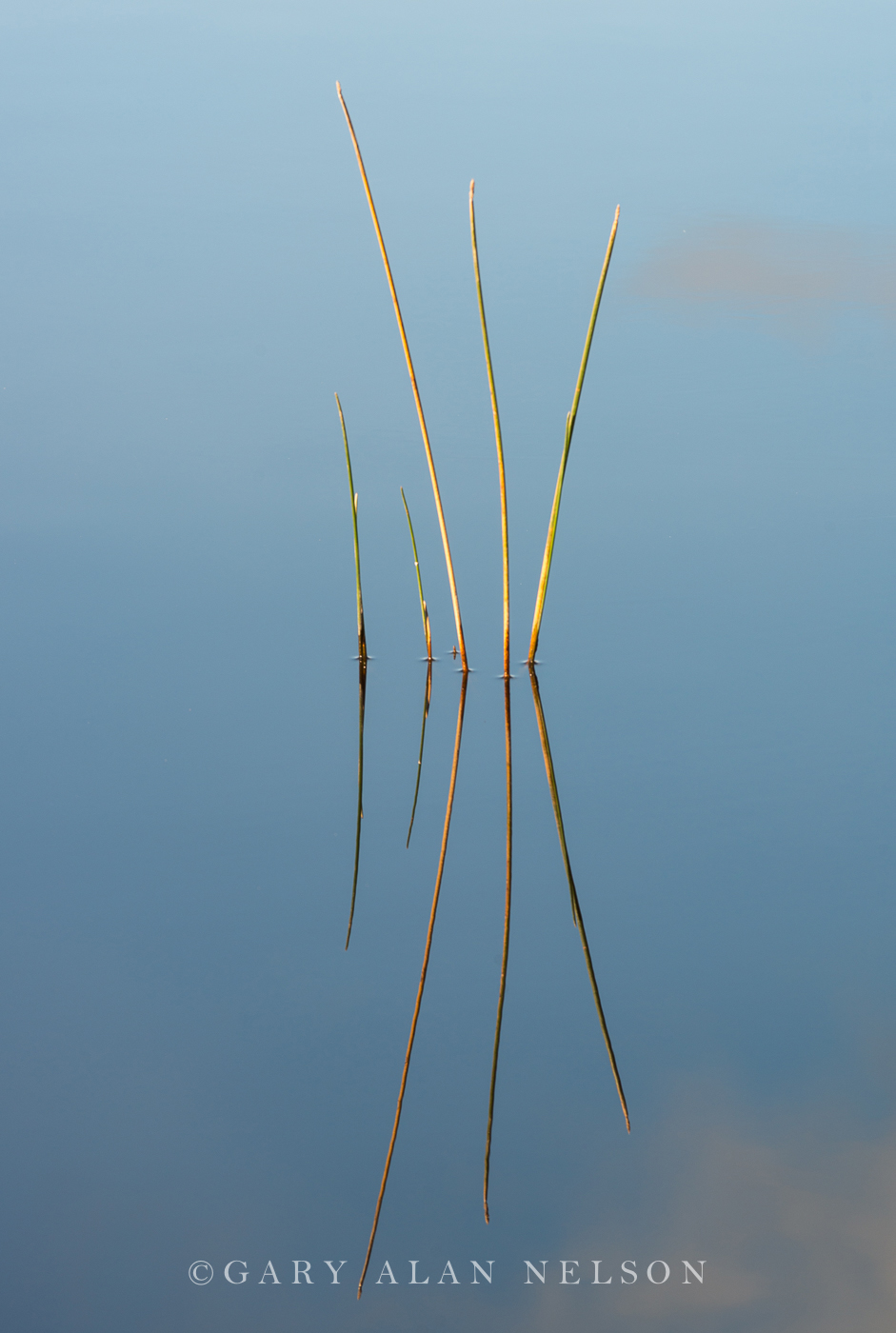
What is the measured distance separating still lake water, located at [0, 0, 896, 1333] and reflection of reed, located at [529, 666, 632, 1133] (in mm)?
13

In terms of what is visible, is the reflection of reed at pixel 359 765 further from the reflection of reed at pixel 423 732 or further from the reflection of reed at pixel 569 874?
the reflection of reed at pixel 569 874

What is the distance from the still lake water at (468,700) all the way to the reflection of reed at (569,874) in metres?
0.01

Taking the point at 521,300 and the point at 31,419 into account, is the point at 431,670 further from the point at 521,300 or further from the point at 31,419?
the point at 521,300

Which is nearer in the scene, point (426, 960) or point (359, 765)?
point (426, 960)

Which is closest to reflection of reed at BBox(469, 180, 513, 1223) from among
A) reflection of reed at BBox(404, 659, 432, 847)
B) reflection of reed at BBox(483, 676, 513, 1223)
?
reflection of reed at BBox(483, 676, 513, 1223)

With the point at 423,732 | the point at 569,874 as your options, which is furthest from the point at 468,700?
the point at 569,874

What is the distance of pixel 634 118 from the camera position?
482cm

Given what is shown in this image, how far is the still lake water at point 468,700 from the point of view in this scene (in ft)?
4.45

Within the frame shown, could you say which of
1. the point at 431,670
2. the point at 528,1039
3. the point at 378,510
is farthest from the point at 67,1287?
the point at 378,510

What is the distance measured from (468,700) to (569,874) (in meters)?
0.44

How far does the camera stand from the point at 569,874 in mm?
1844

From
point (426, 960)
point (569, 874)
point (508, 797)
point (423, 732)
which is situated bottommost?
point (426, 960)

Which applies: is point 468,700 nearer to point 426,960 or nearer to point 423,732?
point 423,732

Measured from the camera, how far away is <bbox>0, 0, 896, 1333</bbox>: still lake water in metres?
1.36
